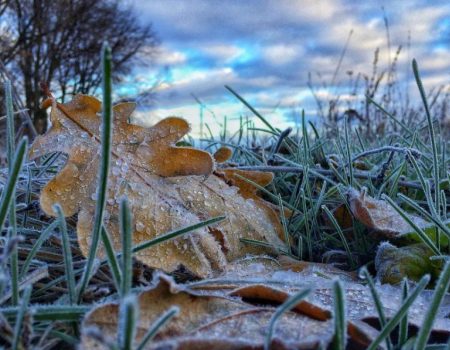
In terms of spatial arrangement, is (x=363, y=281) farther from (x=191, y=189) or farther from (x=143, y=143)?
(x=143, y=143)

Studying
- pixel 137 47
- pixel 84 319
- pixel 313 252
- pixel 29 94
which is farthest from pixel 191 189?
pixel 137 47

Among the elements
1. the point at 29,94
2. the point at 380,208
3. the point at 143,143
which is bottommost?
the point at 380,208

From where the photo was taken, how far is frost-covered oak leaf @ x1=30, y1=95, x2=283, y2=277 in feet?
2.74

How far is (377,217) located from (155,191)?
1.43 ft

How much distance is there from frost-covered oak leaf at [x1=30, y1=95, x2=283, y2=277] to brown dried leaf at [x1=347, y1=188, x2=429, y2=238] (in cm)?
18

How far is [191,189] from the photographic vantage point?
0.99m

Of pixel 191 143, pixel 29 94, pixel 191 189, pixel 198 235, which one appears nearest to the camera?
pixel 198 235

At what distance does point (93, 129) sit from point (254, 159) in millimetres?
587

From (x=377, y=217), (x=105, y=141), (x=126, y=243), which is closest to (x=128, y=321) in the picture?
(x=126, y=243)

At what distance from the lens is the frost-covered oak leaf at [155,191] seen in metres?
0.84

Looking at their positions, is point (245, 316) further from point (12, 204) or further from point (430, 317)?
point (12, 204)

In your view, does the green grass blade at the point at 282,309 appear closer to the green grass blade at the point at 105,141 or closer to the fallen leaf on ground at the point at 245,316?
the fallen leaf on ground at the point at 245,316

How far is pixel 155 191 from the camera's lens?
36.5 inches

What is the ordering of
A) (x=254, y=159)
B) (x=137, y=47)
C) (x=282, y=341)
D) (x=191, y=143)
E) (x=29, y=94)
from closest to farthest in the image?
(x=282, y=341) < (x=254, y=159) < (x=191, y=143) < (x=29, y=94) < (x=137, y=47)
